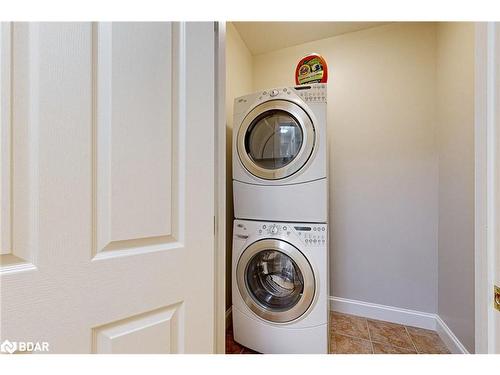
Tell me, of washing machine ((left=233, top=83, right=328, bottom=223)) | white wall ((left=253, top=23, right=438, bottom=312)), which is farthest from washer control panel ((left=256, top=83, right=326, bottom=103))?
white wall ((left=253, top=23, right=438, bottom=312))

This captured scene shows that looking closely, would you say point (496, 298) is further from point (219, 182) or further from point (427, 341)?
point (427, 341)

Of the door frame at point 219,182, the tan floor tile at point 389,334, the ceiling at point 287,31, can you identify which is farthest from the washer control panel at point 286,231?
the ceiling at point 287,31

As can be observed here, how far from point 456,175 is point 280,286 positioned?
4.64ft

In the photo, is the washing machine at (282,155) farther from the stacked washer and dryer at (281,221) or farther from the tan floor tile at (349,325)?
the tan floor tile at (349,325)

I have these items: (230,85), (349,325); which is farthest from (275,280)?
(230,85)

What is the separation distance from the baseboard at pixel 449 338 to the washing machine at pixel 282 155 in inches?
47.6

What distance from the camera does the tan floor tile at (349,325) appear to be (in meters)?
1.70

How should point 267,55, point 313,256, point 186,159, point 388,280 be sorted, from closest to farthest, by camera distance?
point 186,159, point 313,256, point 388,280, point 267,55

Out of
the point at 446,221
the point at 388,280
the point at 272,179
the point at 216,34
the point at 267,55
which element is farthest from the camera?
the point at 267,55

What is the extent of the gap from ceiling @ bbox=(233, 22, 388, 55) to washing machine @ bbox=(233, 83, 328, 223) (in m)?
0.86
